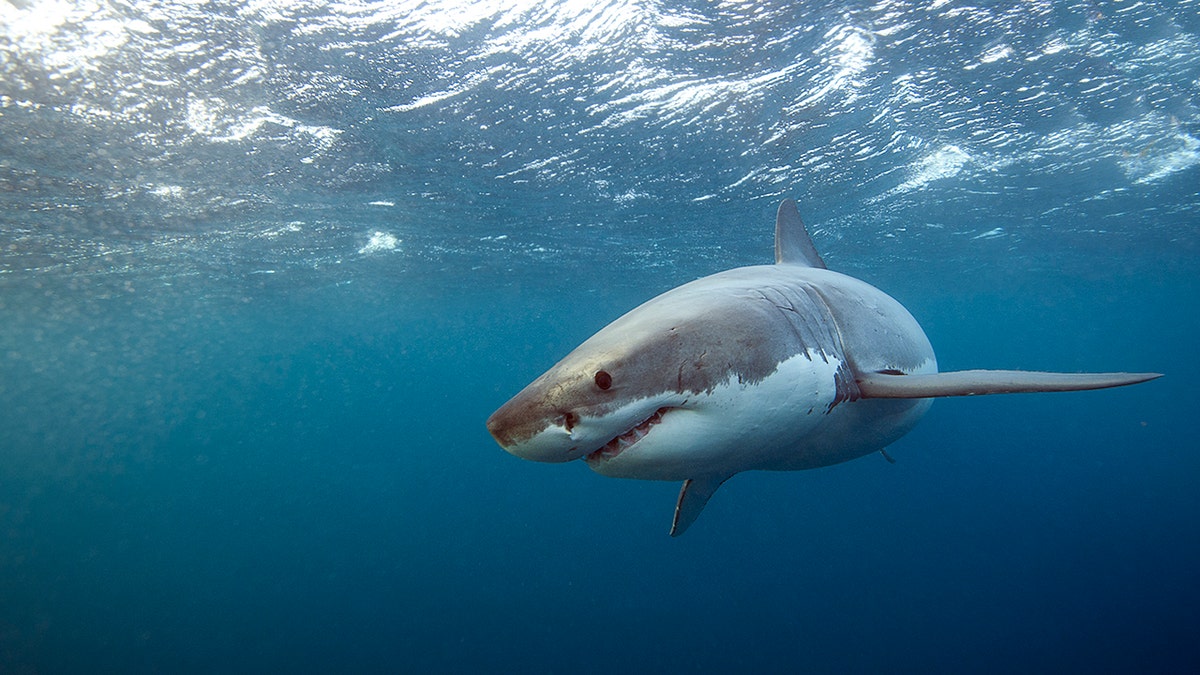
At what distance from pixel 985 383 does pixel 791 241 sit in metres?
3.29

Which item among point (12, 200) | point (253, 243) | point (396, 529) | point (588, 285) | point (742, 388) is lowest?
point (396, 529)

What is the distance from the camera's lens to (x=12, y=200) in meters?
14.1

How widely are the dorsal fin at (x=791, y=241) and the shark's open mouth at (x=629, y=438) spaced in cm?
378

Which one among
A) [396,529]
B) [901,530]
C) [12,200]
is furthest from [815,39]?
[396,529]

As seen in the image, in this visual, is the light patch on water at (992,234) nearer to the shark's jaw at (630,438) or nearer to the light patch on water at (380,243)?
the light patch on water at (380,243)

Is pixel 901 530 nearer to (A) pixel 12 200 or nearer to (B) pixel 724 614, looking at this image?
(B) pixel 724 614

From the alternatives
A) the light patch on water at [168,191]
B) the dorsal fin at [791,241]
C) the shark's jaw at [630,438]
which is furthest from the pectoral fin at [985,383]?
the light patch on water at [168,191]

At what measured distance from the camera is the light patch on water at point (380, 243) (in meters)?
20.1

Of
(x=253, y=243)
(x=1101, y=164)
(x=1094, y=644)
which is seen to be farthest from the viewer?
(x=253, y=243)

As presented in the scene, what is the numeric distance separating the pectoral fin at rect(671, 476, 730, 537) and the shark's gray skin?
77 centimetres

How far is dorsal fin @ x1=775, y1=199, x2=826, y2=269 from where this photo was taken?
18.5 ft

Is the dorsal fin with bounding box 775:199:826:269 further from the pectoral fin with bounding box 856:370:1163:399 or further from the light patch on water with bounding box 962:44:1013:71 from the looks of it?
the light patch on water with bounding box 962:44:1013:71

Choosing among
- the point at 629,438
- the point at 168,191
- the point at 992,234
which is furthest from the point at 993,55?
the point at 168,191

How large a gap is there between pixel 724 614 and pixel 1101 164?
55.3ft
